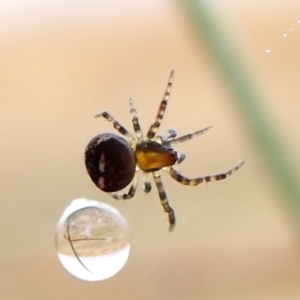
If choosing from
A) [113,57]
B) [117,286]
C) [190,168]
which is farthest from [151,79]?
[117,286]

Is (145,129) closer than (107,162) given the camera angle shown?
No

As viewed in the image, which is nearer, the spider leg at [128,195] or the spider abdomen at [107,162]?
the spider abdomen at [107,162]

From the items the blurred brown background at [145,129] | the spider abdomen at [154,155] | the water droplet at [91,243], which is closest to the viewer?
the water droplet at [91,243]

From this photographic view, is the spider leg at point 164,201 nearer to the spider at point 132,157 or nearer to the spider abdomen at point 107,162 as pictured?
the spider at point 132,157

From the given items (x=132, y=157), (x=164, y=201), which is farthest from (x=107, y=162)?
(x=164, y=201)

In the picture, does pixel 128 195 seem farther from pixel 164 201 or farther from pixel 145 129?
pixel 145 129

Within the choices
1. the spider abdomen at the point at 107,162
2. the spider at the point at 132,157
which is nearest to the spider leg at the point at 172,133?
the spider at the point at 132,157

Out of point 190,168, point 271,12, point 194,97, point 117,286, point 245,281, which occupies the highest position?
point 271,12

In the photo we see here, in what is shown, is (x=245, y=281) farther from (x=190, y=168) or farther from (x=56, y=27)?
(x=56, y=27)
